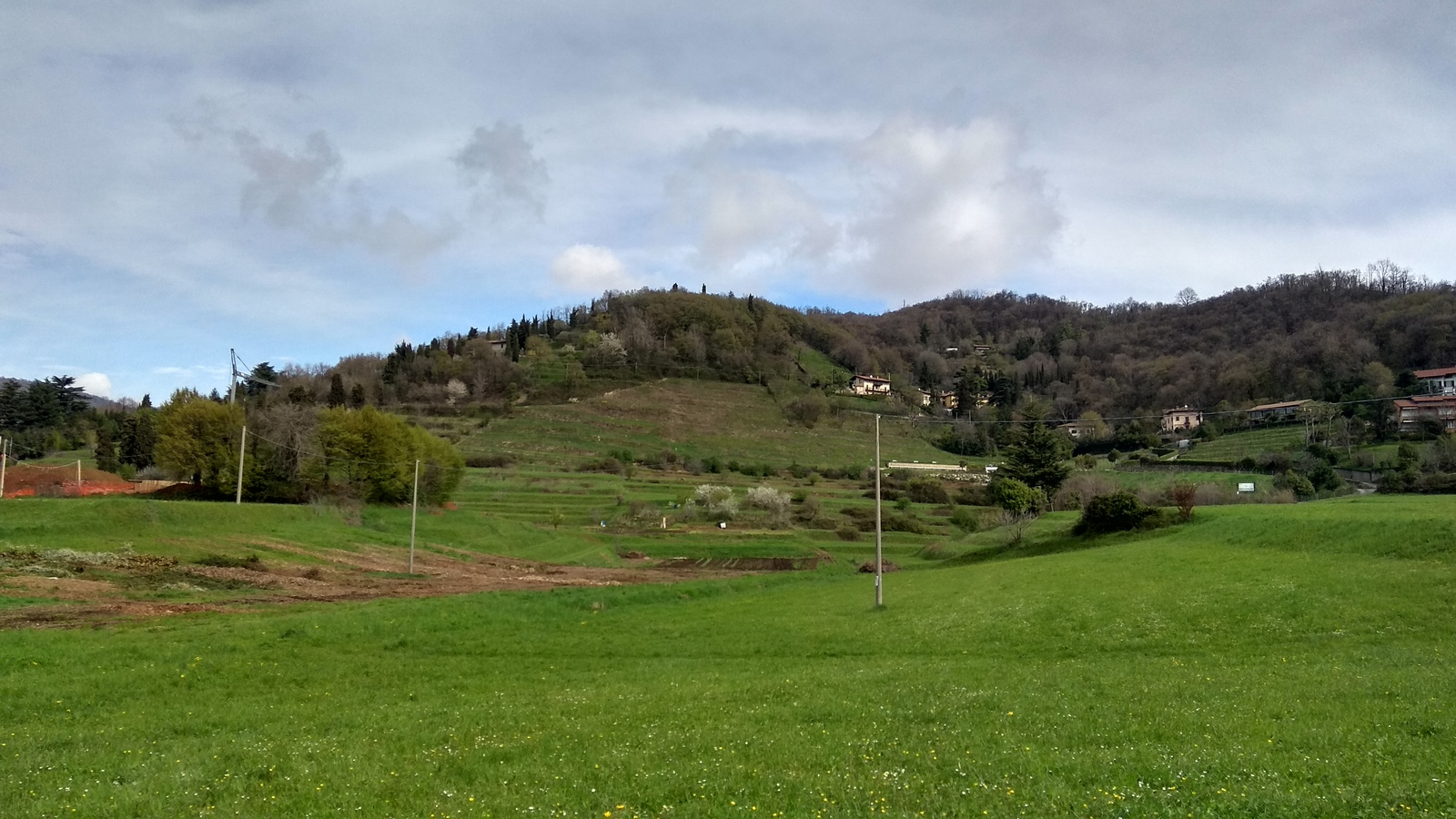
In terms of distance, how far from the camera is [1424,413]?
9431 centimetres

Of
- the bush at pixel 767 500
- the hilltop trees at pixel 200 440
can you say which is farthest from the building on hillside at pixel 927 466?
the hilltop trees at pixel 200 440

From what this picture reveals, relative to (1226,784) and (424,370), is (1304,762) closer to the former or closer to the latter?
(1226,784)

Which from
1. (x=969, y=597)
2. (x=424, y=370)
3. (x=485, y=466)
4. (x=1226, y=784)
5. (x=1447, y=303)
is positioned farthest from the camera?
(x=424, y=370)

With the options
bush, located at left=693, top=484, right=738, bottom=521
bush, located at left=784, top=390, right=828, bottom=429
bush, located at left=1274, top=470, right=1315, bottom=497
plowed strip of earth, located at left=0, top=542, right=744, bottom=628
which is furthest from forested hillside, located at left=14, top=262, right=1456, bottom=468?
plowed strip of earth, located at left=0, top=542, right=744, bottom=628

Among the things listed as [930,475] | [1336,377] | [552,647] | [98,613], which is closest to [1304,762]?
[552,647]

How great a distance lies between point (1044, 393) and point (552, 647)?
192 meters

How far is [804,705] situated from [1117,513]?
42058 millimetres

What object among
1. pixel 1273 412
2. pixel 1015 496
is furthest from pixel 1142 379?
pixel 1015 496

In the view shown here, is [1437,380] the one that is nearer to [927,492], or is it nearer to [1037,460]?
[927,492]

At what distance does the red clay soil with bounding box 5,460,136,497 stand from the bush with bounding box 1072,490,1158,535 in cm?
7806

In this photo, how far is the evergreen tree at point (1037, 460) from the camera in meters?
76.8

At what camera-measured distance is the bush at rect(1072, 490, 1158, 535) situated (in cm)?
4984

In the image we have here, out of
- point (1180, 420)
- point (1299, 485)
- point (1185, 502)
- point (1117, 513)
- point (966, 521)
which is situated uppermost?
point (1180, 420)

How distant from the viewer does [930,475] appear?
121m
